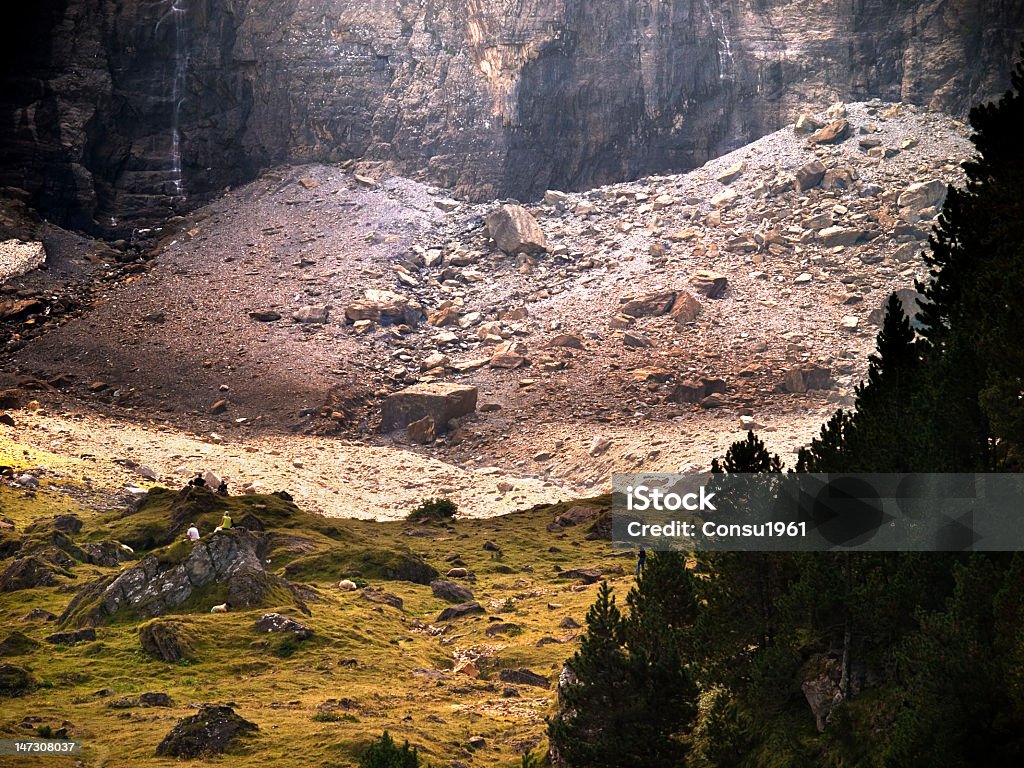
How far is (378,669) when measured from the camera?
48969mm

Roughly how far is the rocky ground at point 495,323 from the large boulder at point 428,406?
5.46ft

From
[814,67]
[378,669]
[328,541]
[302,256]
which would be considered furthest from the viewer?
[814,67]

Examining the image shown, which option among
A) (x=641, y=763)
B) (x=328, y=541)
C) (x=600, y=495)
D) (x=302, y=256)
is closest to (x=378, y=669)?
(x=641, y=763)

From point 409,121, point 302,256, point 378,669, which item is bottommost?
point 378,669

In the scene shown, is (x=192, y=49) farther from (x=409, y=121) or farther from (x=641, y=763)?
(x=641, y=763)

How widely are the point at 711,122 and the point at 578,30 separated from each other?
21.0 m

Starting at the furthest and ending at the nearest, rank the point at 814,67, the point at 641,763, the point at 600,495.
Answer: the point at 814,67 < the point at 600,495 < the point at 641,763

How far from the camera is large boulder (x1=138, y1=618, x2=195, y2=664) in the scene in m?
47.6

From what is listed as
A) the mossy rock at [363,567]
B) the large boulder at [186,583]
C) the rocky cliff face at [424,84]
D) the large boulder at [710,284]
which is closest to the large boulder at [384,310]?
the rocky cliff face at [424,84]

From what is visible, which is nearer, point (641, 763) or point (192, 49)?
point (641, 763)

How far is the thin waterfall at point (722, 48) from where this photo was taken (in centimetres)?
14712

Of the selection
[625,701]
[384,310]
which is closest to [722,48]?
[384,310]

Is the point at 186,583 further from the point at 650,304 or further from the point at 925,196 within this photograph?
the point at 925,196

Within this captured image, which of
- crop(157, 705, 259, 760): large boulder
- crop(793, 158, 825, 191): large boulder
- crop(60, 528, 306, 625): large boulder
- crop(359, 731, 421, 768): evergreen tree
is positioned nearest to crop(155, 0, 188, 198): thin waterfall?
crop(793, 158, 825, 191): large boulder
